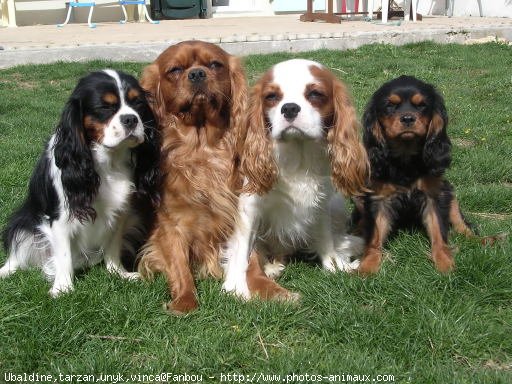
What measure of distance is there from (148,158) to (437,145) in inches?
68.8

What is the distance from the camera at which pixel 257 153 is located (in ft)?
11.4

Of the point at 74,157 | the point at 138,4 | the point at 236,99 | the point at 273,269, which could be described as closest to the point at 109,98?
the point at 74,157

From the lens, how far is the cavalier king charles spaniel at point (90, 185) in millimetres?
3270

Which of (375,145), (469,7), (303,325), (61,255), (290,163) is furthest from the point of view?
(469,7)

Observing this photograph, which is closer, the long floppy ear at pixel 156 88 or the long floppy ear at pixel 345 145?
the long floppy ear at pixel 345 145

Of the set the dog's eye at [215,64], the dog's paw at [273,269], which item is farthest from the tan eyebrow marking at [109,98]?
the dog's paw at [273,269]

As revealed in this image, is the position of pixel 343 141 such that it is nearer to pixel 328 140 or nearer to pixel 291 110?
pixel 328 140

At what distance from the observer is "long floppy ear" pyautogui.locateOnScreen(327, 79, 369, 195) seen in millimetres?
3482

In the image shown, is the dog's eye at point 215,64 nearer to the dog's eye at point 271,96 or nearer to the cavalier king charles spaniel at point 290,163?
the cavalier king charles spaniel at point 290,163

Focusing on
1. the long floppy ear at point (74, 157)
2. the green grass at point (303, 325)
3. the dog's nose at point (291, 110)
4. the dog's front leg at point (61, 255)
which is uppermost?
the dog's nose at point (291, 110)

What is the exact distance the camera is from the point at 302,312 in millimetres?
3189

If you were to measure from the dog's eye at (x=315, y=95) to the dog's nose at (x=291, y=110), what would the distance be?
0.14m

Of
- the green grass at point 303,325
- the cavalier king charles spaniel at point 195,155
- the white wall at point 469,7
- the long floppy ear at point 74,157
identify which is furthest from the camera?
the white wall at point 469,7

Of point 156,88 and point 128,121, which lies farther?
point 156,88
